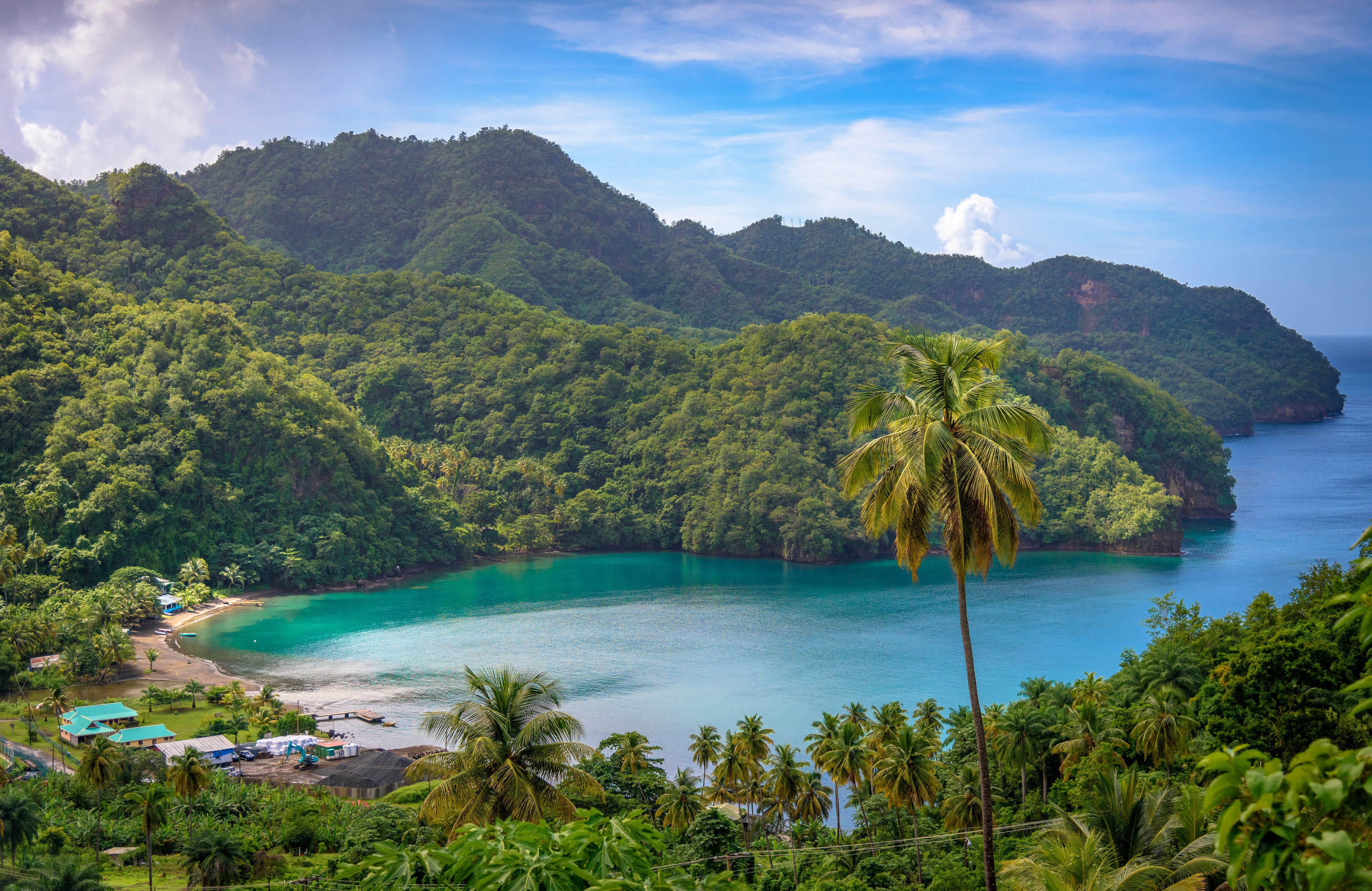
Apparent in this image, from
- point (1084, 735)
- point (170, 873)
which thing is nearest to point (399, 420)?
point (170, 873)

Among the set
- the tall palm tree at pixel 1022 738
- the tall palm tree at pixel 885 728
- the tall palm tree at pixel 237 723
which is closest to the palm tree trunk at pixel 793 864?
the tall palm tree at pixel 885 728

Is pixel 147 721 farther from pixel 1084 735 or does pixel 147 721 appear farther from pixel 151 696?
pixel 1084 735

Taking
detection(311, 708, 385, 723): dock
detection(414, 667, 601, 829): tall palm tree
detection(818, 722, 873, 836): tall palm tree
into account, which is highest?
detection(414, 667, 601, 829): tall palm tree

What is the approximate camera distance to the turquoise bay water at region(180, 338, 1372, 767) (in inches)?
1684

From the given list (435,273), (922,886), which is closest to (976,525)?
(922,886)

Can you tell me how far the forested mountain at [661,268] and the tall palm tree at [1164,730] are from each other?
12038 cm

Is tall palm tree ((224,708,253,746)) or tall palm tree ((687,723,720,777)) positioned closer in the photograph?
tall palm tree ((687,723,720,777))

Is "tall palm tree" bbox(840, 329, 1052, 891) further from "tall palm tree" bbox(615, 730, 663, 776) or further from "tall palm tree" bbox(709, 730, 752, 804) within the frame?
"tall palm tree" bbox(615, 730, 663, 776)

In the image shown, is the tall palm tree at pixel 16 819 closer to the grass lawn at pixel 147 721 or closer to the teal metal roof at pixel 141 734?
the teal metal roof at pixel 141 734

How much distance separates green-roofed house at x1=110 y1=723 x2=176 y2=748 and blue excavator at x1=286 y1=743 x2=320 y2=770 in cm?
A: 400

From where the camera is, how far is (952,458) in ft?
38.4

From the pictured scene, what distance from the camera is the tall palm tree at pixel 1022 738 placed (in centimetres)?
→ 2353

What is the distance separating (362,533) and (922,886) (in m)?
57.8

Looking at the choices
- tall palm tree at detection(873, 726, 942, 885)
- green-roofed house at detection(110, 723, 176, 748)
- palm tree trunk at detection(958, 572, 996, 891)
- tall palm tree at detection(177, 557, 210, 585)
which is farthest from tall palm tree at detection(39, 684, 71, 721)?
palm tree trunk at detection(958, 572, 996, 891)
